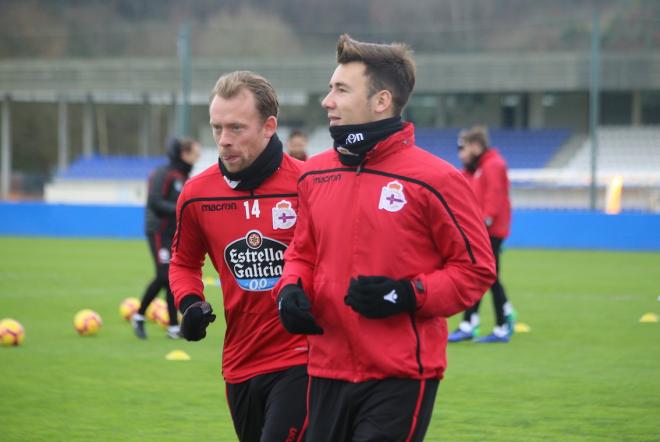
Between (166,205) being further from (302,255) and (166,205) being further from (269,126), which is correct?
(302,255)

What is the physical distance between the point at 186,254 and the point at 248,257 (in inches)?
15.1

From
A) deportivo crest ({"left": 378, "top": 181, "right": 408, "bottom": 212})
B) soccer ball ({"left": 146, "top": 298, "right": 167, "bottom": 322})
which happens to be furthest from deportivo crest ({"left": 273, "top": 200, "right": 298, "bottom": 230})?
soccer ball ({"left": 146, "top": 298, "right": 167, "bottom": 322})

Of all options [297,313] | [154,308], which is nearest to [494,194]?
[154,308]

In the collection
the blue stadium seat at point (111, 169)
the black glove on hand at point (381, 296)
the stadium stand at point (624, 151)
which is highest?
the black glove on hand at point (381, 296)

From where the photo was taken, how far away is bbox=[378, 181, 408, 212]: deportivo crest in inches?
162

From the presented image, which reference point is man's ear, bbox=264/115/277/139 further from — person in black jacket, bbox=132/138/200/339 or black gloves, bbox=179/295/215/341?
person in black jacket, bbox=132/138/200/339

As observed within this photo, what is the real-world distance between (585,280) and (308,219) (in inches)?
634

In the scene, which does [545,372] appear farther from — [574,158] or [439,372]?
[574,158]

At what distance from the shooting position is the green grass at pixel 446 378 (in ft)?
25.8

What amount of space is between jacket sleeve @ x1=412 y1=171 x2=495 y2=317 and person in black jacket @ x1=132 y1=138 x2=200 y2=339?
26.4 feet

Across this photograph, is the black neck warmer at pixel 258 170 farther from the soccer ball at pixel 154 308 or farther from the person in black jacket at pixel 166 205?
the soccer ball at pixel 154 308

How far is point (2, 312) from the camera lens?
14633 millimetres

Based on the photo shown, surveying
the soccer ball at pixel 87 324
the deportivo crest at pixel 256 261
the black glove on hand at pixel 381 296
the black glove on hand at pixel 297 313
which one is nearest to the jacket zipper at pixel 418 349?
the black glove on hand at pixel 381 296

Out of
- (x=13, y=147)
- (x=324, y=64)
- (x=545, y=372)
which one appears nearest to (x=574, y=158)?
(x=324, y=64)
